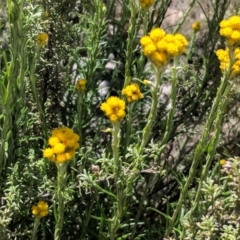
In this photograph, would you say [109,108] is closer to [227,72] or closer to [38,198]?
[227,72]

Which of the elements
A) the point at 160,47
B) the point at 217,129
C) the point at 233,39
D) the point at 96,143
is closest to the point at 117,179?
the point at 217,129

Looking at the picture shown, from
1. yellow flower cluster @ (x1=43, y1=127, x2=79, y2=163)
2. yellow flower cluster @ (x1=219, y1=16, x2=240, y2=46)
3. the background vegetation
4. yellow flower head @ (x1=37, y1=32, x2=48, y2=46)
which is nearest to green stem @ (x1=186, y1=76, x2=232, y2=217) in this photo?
the background vegetation

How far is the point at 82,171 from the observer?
195cm

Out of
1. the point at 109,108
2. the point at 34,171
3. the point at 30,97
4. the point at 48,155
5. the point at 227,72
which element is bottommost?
the point at 34,171

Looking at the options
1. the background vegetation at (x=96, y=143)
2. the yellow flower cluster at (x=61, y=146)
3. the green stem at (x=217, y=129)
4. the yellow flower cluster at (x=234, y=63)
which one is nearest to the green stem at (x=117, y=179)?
the background vegetation at (x=96, y=143)

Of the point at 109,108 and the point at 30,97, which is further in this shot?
the point at 30,97

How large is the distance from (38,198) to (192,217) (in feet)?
1.85

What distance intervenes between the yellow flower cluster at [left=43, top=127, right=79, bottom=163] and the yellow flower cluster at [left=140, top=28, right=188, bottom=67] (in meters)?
0.33

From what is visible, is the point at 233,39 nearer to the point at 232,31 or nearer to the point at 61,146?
the point at 232,31

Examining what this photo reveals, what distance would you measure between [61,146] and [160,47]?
0.40 meters

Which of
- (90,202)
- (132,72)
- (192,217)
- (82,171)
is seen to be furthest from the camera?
(132,72)

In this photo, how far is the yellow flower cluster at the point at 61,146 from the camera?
1.49m

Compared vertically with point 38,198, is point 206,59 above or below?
above

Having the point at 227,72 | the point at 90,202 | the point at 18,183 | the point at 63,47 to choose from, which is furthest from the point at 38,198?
the point at 227,72
